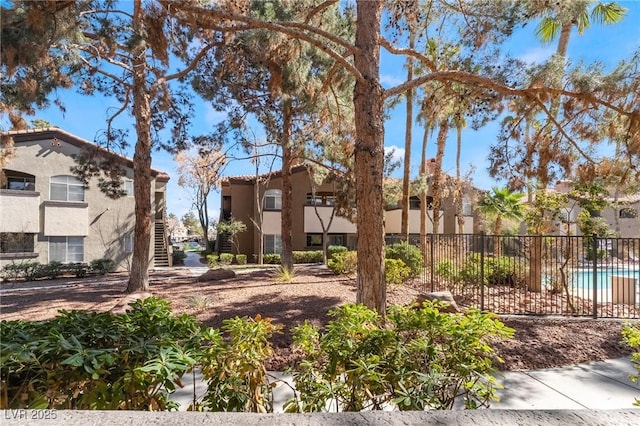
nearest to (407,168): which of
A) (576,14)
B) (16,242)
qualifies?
(576,14)

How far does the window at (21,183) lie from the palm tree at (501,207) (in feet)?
75.2

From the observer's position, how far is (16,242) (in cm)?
1587

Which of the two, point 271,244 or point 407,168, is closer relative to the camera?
point 407,168

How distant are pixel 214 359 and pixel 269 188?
75.7 feet

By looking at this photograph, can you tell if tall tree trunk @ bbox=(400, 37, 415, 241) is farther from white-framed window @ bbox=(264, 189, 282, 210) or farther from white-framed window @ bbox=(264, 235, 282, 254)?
white-framed window @ bbox=(264, 235, 282, 254)

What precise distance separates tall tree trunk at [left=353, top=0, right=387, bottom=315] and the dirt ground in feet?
5.42

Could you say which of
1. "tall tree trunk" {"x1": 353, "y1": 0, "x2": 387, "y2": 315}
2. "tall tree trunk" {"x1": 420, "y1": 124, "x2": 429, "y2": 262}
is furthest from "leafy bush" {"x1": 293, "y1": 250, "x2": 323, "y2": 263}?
"tall tree trunk" {"x1": 353, "y1": 0, "x2": 387, "y2": 315}

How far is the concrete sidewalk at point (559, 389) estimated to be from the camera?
3701mm

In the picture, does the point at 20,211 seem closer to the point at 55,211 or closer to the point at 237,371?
the point at 55,211

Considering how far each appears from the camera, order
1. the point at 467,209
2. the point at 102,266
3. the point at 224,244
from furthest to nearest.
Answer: the point at 224,244 < the point at 467,209 < the point at 102,266

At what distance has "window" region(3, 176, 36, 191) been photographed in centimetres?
1639

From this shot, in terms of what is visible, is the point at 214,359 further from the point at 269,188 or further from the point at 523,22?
the point at 269,188

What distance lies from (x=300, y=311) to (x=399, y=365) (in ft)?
15.9

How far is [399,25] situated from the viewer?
6430 millimetres
